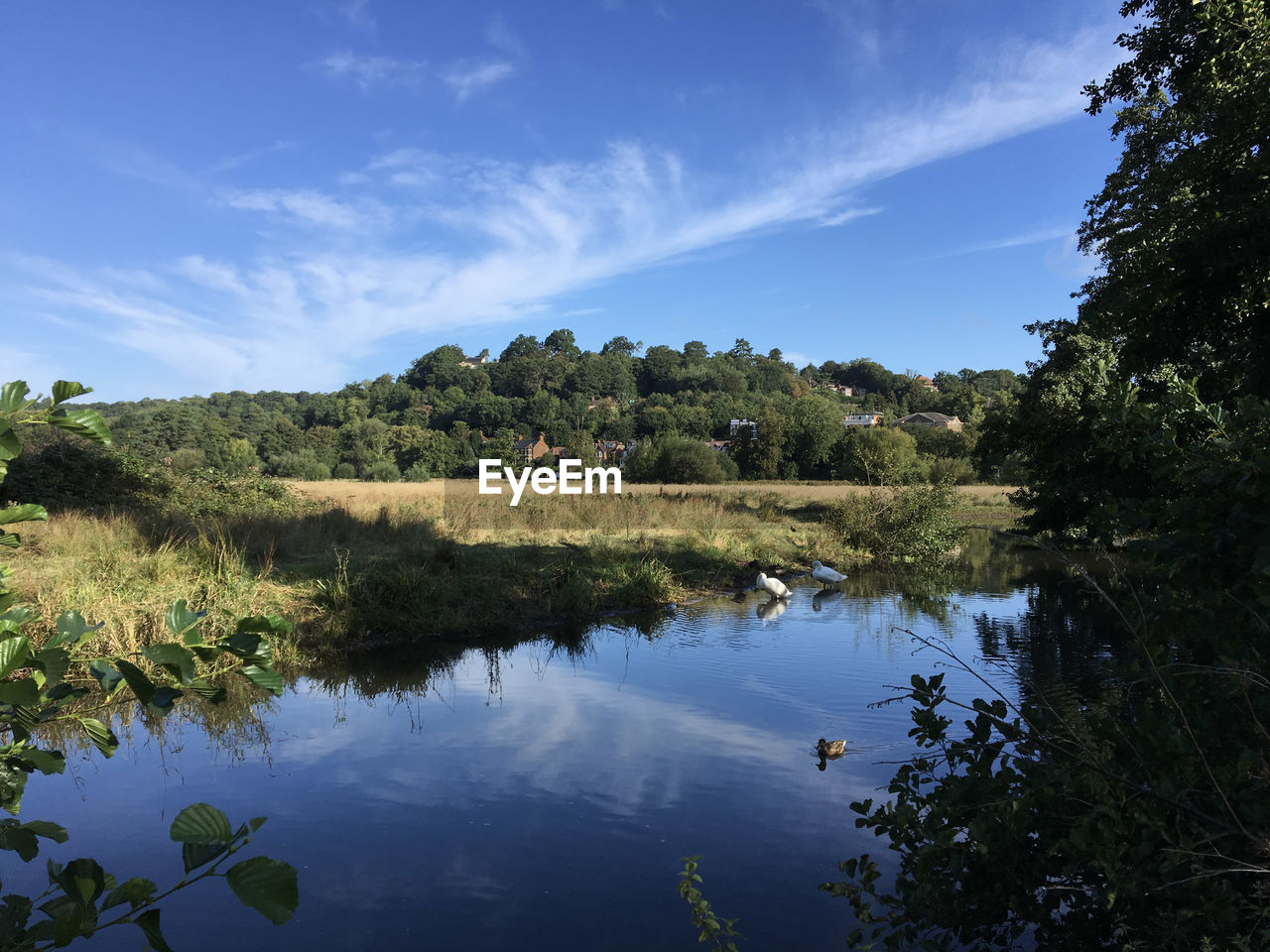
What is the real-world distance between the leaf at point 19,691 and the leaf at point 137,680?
0.13m

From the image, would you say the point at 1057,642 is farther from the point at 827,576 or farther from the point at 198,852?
the point at 198,852

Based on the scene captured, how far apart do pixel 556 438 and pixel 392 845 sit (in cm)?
5988

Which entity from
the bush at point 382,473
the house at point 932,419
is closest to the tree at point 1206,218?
the bush at point 382,473

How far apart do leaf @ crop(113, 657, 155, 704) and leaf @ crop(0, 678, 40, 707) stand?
128 mm

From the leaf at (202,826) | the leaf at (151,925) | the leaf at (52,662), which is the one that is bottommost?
the leaf at (151,925)

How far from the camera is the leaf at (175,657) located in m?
1.24

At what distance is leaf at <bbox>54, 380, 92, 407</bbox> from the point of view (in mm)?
1309

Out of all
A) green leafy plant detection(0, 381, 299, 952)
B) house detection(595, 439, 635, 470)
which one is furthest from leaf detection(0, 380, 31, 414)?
house detection(595, 439, 635, 470)

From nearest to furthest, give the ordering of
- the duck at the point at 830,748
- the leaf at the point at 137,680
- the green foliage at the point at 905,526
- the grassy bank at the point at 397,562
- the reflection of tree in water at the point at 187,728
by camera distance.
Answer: the leaf at the point at 137,680
the duck at the point at 830,748
the reflection of tree in water at the point at 187,728
the grassy bank at the point at 397,562
the green foliage at the point at 905,526

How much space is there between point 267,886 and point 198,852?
0.38 feet

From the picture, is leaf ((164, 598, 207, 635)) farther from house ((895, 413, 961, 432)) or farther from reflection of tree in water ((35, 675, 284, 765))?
house ((895, 413, 961, 432))

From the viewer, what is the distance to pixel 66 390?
133 centimetres

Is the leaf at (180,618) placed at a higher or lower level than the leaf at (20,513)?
lower

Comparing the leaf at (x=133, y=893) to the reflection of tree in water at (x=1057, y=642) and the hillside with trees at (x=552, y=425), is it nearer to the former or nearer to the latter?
the reflection of tree in water at (x=1057, y=642)
